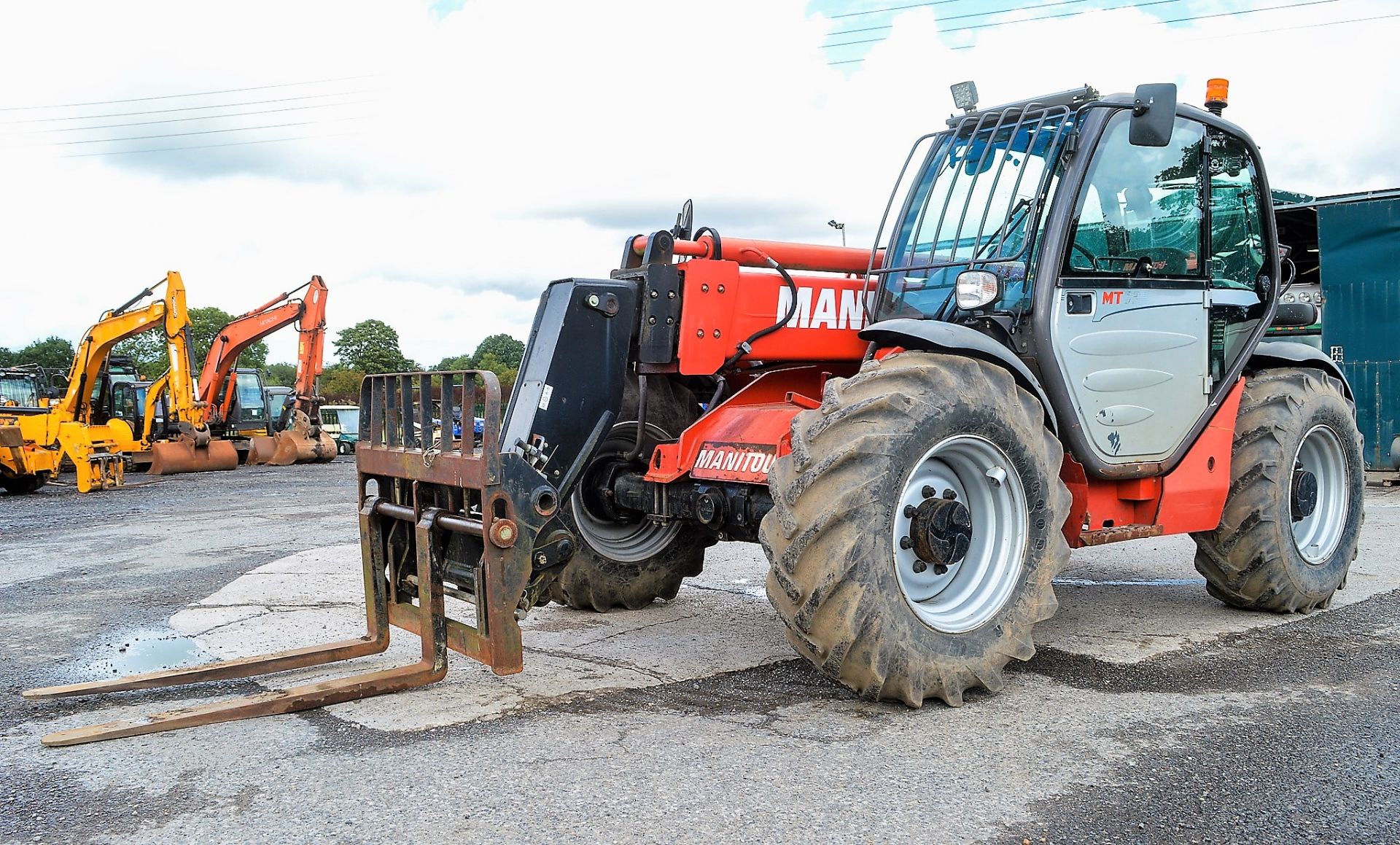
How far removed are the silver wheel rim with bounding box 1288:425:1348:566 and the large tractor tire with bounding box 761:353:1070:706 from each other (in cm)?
260

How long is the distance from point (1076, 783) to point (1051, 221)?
2771 millimetres

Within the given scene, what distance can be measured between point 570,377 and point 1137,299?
9.60 ft

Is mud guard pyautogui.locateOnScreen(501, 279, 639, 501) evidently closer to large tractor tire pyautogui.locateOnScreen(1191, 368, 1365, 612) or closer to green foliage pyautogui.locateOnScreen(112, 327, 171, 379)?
large tractor tire pyautogui.locateOnScreen(1191, 368, 1365, 612)

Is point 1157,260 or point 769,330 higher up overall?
point 1157,260

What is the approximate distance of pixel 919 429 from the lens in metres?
4.62

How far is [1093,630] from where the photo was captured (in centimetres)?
632

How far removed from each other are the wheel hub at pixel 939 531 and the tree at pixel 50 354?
300 feet

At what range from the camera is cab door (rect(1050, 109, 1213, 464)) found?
5.61 m

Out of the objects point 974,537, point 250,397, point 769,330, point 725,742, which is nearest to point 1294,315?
point 974,537

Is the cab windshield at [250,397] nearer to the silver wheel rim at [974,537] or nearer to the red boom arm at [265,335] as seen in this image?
the red boom arm at [265,335]

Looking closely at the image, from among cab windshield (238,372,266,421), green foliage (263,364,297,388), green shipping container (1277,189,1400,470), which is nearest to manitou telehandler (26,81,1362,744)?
green shipping container (1277,189,1400,470)

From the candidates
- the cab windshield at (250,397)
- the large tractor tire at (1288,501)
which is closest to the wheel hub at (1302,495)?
the large tractor tire at (1288,501)

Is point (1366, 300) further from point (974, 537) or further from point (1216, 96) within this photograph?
point (974, 537)

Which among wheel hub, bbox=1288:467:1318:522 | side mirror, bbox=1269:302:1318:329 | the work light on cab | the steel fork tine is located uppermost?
the work light on cab
